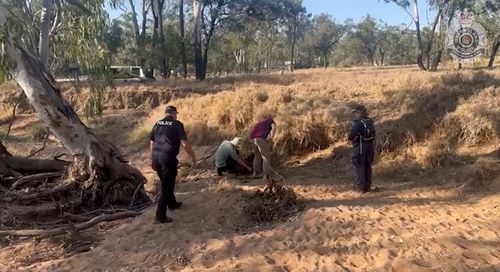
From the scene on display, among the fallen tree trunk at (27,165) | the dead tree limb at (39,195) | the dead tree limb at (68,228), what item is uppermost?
the fallen tree trunk at (27,165)

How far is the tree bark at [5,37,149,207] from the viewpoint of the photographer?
8.38 meters

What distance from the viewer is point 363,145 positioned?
327 inches

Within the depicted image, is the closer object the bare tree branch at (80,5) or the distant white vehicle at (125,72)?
the bare tree branch at (80,5)

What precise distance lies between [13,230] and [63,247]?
111cm

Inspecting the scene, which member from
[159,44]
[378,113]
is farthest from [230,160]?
[159,44]

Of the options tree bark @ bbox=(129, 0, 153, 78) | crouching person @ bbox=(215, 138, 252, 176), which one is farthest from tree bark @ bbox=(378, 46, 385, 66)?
crouching person @ bbox=(215, 138, 252, 176)

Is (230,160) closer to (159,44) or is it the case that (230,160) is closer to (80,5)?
(80,5)

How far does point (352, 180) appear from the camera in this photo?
947 cm

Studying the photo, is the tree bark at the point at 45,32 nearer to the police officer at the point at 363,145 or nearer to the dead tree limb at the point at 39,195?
the dead tree limb at the point at 39,195

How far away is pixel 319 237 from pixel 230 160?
3.95 m

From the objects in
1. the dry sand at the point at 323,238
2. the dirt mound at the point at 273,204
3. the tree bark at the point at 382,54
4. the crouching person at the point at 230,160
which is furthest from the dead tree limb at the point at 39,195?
the tree bark at the point at 382,54

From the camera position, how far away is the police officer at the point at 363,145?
827 centimetres

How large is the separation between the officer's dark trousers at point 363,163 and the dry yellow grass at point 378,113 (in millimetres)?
2002

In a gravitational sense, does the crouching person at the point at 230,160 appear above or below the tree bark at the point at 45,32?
below
